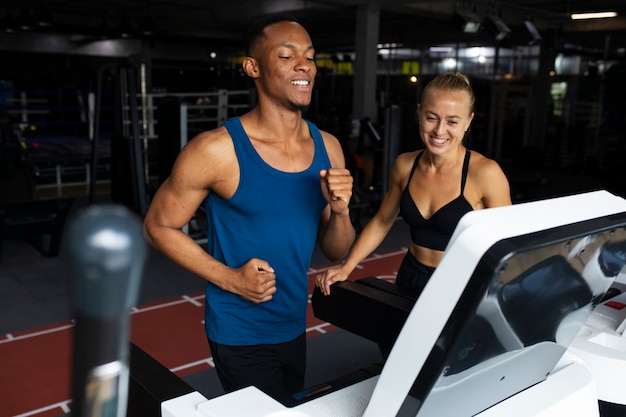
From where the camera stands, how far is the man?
5.12ft

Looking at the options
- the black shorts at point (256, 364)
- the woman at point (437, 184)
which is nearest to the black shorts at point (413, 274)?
the woman at point (437, 184)

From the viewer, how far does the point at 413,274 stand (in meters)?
2.02

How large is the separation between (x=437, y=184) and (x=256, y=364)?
82 cm

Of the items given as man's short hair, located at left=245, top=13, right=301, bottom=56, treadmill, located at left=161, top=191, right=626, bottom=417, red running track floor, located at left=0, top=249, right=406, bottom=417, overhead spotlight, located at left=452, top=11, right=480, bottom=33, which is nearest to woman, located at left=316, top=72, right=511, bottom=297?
man's short hair, located at left=245, top=13, right=301, bottom=56

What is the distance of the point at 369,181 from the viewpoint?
33.3ft

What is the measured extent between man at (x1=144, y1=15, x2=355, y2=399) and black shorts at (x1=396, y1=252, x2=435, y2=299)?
351 mm

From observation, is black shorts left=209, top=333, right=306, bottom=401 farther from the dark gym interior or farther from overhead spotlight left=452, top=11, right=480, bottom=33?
overhead spotlight left=452, top=11, right=480, bottom=33

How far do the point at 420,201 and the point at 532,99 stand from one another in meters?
13.4

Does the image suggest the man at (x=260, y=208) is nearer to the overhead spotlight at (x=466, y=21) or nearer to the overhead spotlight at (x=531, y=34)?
the overhead spotlight at (x=466, y=21)

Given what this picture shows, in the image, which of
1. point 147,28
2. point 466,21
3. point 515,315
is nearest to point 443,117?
point 515,315

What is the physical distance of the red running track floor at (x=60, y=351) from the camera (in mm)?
2799

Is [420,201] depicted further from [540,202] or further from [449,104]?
[540,202]

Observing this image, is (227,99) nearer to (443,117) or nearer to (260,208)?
(443,117)

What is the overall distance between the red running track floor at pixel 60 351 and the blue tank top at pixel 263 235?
1.06 meters
